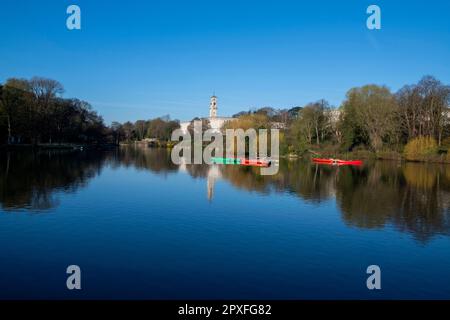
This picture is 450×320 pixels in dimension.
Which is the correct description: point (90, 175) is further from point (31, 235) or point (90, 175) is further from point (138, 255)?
point (138, 255)

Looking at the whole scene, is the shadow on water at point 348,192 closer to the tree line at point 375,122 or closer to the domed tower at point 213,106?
the tree line at point 375,122

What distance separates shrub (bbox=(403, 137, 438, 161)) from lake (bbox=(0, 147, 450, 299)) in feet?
104

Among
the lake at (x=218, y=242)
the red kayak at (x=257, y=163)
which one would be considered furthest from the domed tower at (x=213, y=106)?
the lake at (x=218, y=242)

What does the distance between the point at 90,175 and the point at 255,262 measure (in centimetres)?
2306

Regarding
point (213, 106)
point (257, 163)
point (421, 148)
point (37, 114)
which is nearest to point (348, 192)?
point (257, 163)

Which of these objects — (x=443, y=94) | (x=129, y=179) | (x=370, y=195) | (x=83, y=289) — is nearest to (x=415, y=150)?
(x=443, y=94)

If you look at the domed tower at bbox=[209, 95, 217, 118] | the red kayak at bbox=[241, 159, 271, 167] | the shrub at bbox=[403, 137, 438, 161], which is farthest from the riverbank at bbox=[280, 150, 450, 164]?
the domed tower at bbox=[209, 95, 217, 118]

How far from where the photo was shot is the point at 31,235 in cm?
1291

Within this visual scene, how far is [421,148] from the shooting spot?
173 feet

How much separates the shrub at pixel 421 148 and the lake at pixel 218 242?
31.8 m

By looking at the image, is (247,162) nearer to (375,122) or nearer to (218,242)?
(375,122)

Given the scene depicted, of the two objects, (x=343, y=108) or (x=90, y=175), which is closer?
(x=90, y=175)

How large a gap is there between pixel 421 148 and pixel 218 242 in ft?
158

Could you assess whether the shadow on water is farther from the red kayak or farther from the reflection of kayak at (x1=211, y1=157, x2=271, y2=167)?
the reflection of kayak at (x1=211, y1=157, x2=271, y2=167)
